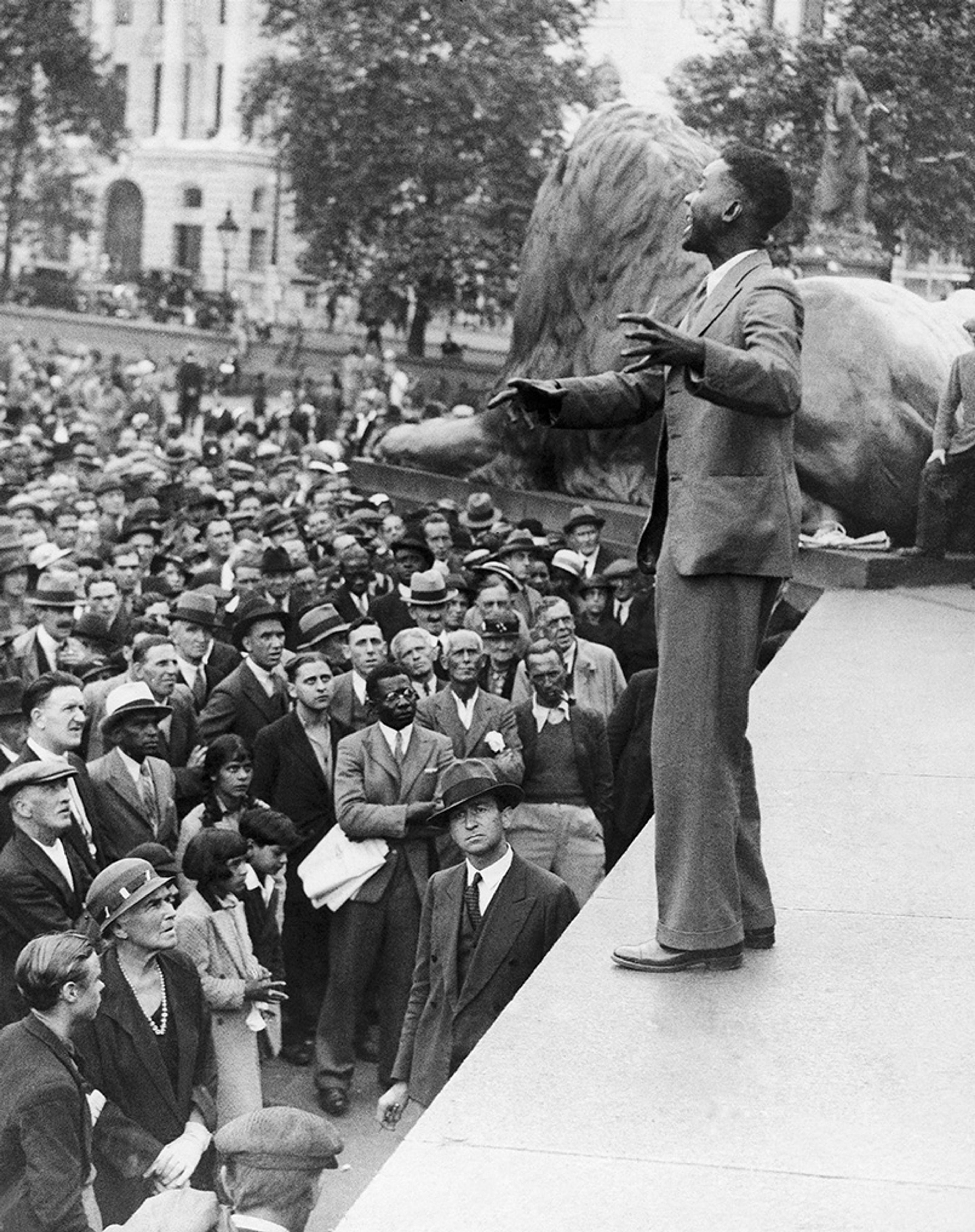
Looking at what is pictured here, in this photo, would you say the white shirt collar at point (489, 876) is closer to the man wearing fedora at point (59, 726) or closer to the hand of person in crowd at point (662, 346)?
the man wearing fedora at point (59, 726)

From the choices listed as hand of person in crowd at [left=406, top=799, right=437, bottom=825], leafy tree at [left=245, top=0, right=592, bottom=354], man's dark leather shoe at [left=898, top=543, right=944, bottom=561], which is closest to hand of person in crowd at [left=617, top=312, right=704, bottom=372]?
hand of person in crowd at [left=406, top=799, right=437, bottom=825]

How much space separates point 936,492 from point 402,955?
20.0 feet

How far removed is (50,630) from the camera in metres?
11.0

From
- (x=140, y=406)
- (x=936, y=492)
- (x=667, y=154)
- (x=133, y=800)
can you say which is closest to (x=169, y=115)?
(x=140, y=406)

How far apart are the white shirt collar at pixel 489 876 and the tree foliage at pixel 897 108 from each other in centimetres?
2650

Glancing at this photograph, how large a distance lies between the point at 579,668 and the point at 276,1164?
5542 mm

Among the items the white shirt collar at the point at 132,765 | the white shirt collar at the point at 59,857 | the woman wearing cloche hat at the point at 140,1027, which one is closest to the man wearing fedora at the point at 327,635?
the white shirt collar at the point at 132,765

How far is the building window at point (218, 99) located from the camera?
260 feet

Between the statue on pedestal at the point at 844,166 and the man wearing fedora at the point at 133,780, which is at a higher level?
the statue on pedestal at the point at 844,166

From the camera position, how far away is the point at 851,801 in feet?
24.8

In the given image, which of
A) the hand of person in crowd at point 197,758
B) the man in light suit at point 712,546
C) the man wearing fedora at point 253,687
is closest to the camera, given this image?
the man in light suit at point 712,546

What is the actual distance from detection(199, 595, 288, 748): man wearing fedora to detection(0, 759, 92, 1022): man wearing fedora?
98.1 inches

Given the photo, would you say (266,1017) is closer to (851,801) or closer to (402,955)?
(402,955)

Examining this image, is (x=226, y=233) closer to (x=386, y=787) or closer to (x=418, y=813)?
(x=386, y=787)
